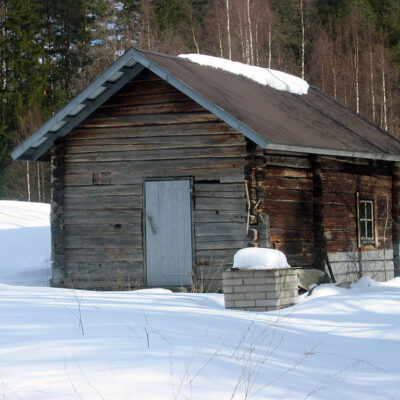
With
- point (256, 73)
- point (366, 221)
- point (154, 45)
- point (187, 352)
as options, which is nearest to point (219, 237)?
point (366, 221)

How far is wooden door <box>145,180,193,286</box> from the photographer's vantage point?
13688 millimetres

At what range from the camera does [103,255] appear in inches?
564

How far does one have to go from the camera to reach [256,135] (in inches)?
488

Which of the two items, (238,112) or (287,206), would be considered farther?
(287,206)

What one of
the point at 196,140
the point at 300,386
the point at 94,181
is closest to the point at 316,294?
the point at 196,140

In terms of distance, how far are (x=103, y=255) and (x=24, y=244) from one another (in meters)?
7.48

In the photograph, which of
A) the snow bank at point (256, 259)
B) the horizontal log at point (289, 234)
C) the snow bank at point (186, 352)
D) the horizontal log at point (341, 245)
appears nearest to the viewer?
the snow bank at point (186, 352)

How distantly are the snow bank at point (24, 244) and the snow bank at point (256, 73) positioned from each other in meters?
5.80

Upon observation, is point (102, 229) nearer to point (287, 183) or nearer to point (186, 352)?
point (287, 183)

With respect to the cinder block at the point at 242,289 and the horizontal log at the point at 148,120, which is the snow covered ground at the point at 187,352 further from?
the horizontal log at the point at 148,120

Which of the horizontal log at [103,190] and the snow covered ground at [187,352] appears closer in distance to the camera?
the snow covered ground at [187,352]

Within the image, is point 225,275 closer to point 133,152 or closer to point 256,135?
point 256,135

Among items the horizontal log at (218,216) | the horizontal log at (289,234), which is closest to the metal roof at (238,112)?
the horizontal log at (218,216)

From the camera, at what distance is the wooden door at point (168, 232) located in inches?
539
